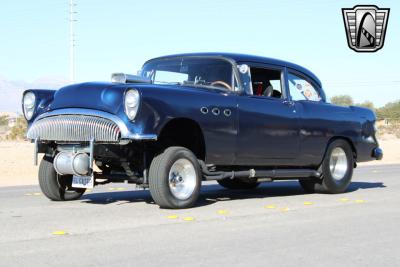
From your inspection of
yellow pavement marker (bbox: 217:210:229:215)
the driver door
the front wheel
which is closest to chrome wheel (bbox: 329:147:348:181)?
the driver door

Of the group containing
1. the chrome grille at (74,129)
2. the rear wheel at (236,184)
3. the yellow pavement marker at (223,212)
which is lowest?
the rear wheel at (236,184)

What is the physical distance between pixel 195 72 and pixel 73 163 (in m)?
2.28

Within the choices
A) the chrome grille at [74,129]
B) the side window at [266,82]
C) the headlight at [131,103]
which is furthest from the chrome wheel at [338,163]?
the chrome grille at [74,129]

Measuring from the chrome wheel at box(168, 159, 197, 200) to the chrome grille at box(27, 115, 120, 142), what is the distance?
2.96 feet

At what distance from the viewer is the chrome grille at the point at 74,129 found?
7.09 metres

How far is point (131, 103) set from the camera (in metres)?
7.06

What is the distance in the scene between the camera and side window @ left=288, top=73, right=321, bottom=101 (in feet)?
31.4

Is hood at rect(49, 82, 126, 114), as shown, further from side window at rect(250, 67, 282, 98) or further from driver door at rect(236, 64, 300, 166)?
side window at rect(250, 67, 282, 98)

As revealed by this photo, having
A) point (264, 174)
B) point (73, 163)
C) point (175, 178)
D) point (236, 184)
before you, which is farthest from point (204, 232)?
point (236, 184)

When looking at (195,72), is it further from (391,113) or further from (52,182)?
(391,113)

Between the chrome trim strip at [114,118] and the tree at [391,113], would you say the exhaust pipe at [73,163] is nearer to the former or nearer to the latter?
the chrome trim strip at [114,118]

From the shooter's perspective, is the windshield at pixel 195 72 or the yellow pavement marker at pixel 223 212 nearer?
the yellow pavement marker at pixel 223 212

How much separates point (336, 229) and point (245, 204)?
214 centimetres

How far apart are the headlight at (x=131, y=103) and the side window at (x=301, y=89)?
3144 mm
